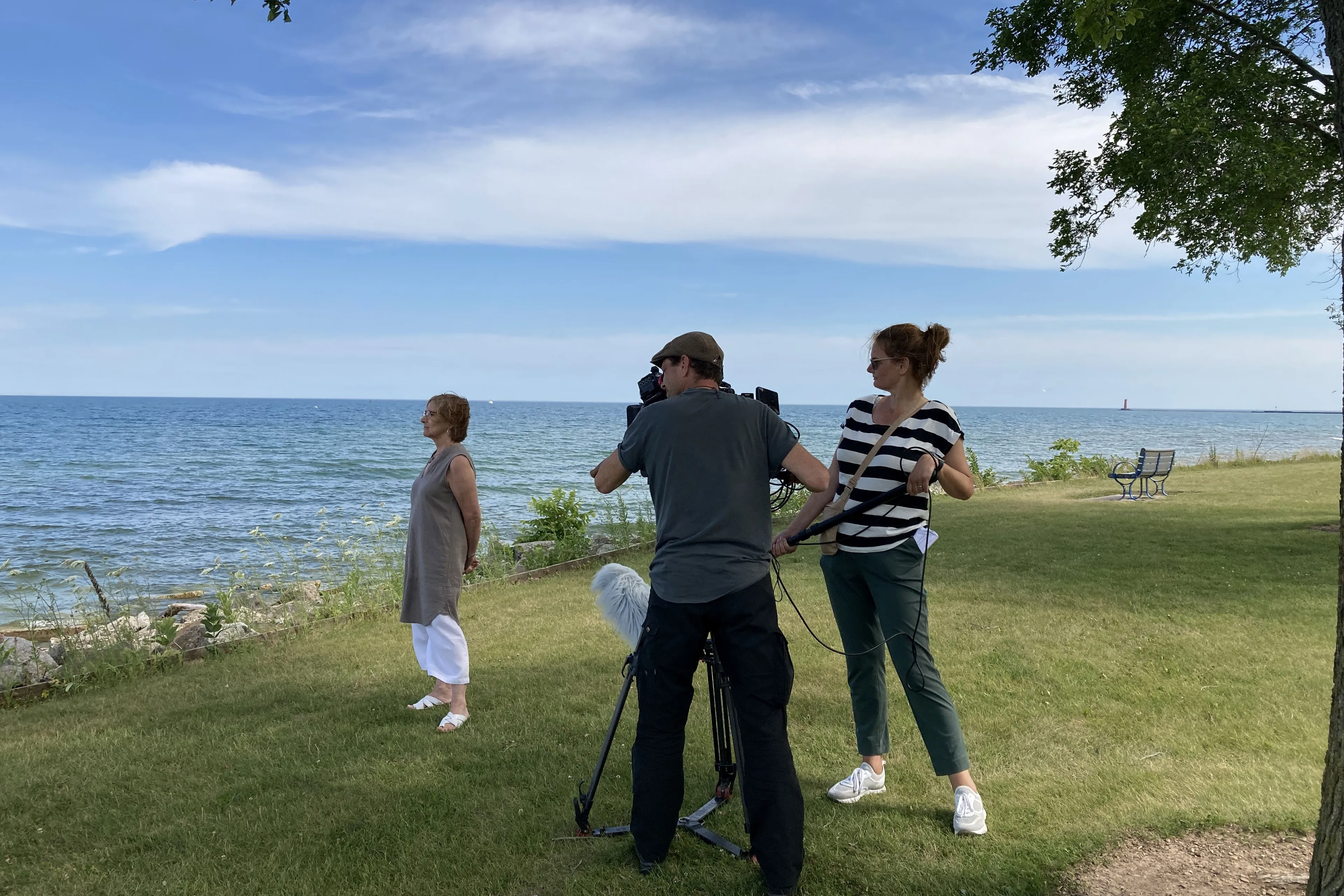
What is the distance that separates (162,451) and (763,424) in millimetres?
52518

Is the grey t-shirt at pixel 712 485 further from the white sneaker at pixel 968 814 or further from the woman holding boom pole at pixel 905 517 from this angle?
the white sneaker at pixel 968 814

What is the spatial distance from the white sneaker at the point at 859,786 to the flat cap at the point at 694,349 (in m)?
2.09

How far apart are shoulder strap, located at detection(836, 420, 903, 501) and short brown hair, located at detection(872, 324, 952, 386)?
0.24 m

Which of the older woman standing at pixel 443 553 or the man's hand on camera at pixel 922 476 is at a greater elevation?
the man's hand on camera at pixel 922 476

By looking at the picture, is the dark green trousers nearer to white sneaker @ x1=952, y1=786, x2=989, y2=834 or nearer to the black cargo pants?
white sneaker @ x1=952, y1=786, x2=989, y2=834

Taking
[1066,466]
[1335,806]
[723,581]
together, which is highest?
[723,581]

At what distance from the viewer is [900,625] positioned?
362 centimetres

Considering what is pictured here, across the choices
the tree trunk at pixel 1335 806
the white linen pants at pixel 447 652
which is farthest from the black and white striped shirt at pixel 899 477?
the white linen pants at pixel 447 652

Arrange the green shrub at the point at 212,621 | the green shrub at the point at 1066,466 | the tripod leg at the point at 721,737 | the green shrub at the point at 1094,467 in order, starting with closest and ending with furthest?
the tripod leg at the point at 721,737
the green shrub at the point at 212,621
the green shrub at the point at 1066,466
the green shrub at the point at 1094,467

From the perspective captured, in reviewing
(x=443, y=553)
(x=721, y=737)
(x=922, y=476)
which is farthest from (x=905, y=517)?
(x=443, y=553)

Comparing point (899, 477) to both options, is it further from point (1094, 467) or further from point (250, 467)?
point (250, 467)

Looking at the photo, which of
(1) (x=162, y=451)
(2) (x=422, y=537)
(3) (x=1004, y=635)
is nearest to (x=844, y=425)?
(2) (x=422, y=537)

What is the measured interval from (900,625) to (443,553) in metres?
2.86

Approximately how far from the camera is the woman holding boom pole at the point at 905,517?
362 cm
